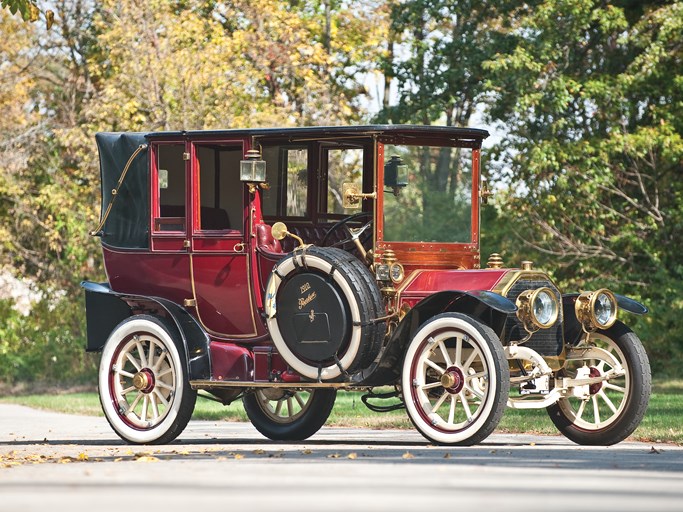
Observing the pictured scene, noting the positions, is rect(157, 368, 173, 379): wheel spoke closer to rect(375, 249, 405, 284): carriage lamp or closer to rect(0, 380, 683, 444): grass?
rect(375, 249, 405, 284): carriage lamp

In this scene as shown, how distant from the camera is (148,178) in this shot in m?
13.5

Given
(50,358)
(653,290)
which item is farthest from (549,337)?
(50,358)

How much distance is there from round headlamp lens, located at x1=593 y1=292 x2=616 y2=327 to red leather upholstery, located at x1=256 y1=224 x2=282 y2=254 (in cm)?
266

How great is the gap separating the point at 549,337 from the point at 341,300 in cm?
166

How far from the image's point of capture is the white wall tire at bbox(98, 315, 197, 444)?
12.7 metres

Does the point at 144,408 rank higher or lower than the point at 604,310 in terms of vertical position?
lower

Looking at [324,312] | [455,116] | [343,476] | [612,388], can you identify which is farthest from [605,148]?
[343,476]

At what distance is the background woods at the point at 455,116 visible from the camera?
27.2 meters

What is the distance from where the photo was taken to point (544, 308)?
38.6 feet

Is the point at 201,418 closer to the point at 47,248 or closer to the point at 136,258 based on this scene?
the point at 136,258

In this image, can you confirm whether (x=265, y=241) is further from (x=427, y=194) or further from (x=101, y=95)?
(x=101, y=95)

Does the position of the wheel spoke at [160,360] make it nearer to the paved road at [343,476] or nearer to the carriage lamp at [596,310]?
the paved road at [343,476]

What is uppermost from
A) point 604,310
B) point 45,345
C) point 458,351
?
point 604,310

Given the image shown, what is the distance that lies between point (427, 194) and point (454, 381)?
208 cm
